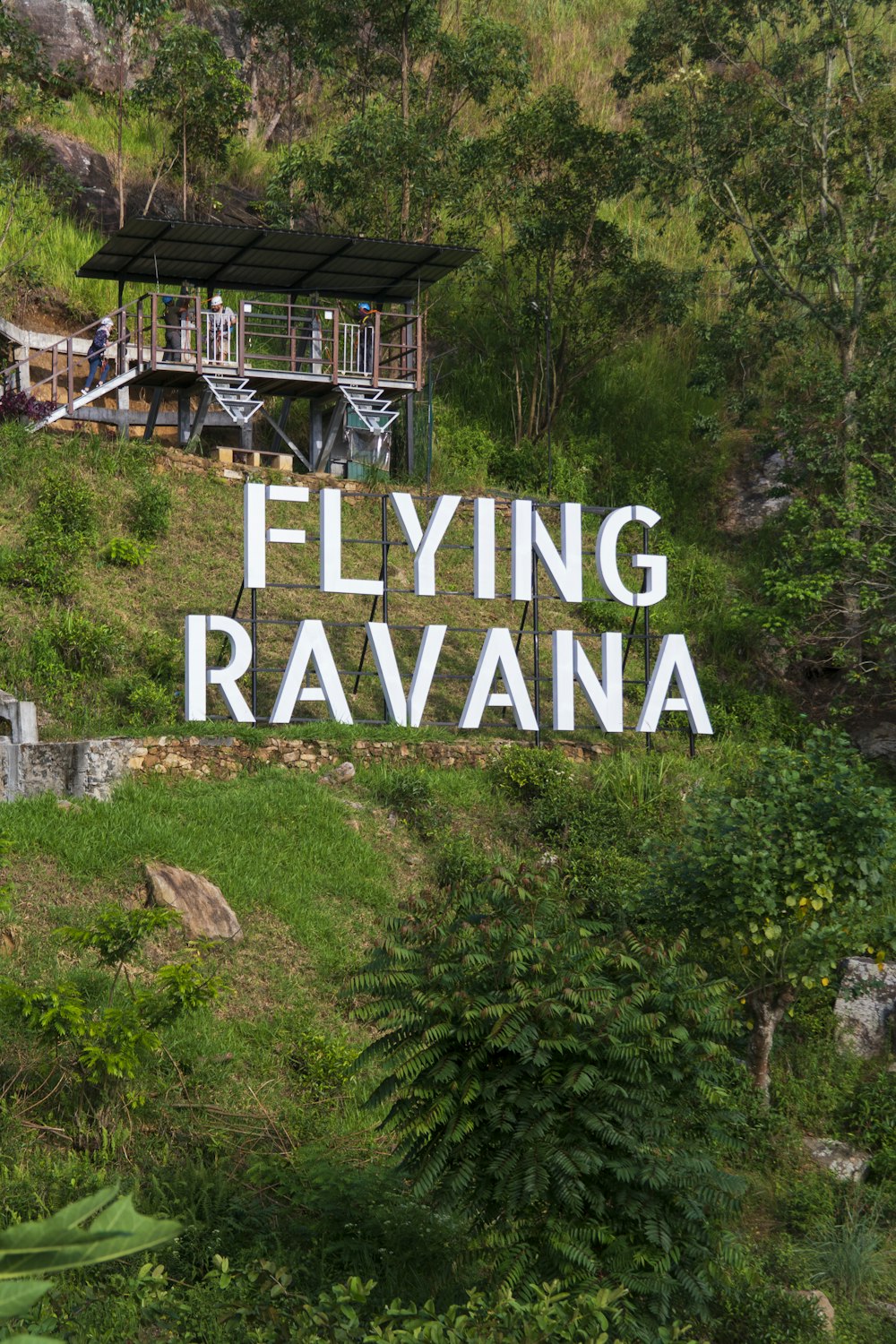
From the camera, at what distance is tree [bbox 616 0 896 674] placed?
24016 millimetres

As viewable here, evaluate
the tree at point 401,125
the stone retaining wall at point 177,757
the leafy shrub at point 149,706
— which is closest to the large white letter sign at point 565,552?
the stone retaining wall at point 177,757

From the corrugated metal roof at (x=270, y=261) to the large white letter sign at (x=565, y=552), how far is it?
24.3ft

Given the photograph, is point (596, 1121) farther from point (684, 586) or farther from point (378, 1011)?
point (684, 586)

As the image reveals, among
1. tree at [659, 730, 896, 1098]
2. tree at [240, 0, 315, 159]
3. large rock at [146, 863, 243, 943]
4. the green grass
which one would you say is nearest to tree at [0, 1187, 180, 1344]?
tree at [659, 730, 896, 1098]

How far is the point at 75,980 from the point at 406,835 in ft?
20.2

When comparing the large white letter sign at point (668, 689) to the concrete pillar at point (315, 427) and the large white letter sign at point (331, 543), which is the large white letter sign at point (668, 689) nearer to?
the large white letter sign at point (331, 543)

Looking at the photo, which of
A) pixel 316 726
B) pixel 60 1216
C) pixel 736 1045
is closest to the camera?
pixel 60 1216

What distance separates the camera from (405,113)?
3047cm

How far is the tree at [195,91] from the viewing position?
31641mm

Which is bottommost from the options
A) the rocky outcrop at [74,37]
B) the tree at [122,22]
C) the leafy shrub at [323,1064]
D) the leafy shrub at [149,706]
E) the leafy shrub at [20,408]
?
the leafy shrub at [323,1064]

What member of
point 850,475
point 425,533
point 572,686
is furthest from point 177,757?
point 850,475

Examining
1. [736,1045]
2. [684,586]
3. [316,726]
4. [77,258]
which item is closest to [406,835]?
[316,726]

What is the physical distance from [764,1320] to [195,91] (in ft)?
98.6

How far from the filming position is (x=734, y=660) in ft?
84.9
